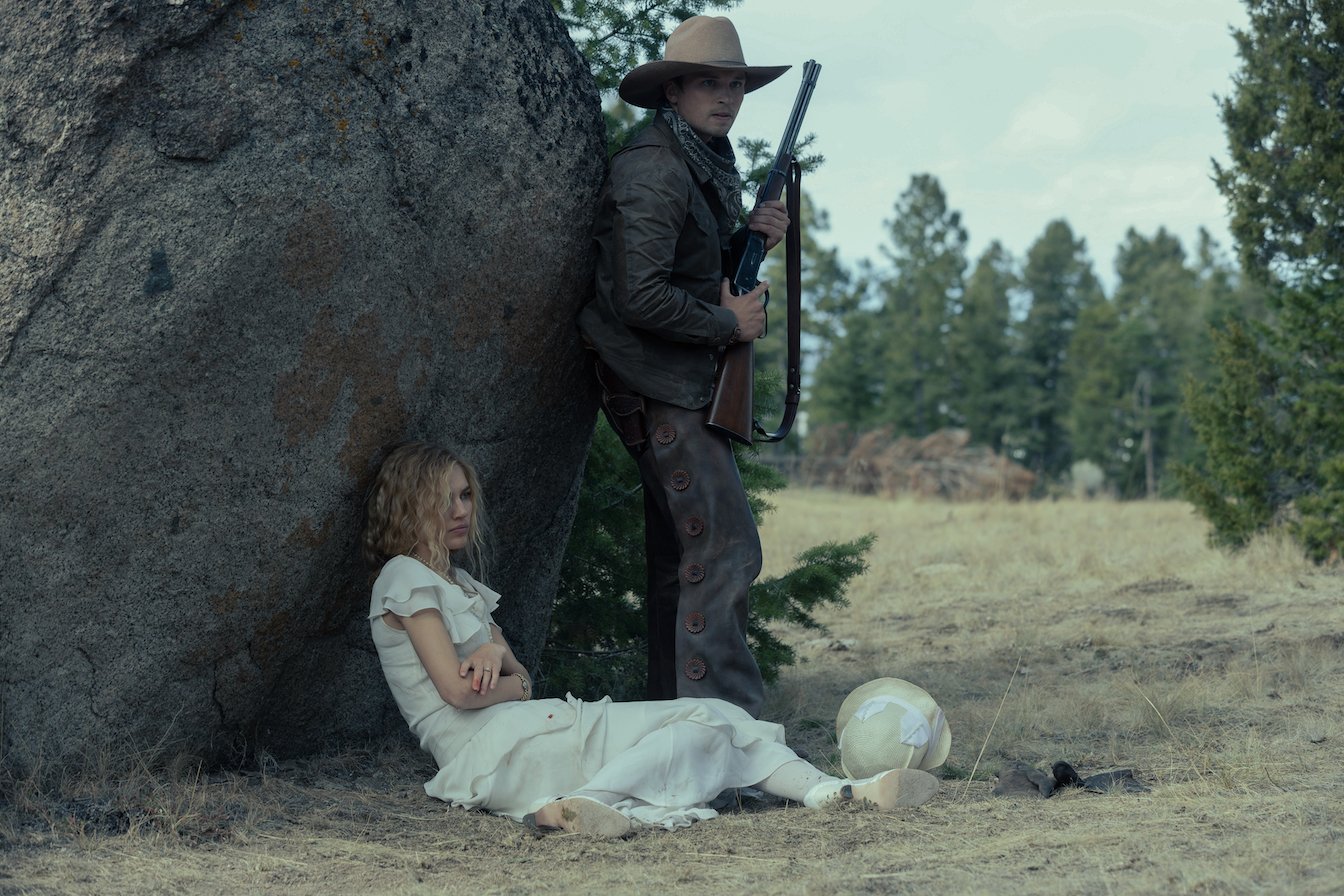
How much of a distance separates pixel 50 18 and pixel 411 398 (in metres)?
1.62

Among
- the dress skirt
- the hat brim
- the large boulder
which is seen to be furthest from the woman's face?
the hat brim

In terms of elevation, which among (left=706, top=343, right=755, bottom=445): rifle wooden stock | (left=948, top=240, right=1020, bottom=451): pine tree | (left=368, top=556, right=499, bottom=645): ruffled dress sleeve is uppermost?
(left=948, top=240, right=1020, bottom=451): pine tree

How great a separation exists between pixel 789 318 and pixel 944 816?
2.21 m

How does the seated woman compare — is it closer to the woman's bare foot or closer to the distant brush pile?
the woman's bare foot

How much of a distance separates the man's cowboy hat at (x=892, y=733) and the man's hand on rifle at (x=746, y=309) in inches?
54.8

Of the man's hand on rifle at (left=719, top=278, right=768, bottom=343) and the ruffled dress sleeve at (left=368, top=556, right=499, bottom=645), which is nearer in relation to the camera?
the ruffled dress sleeve at (left=368, top=556, right=499, bottom=645)

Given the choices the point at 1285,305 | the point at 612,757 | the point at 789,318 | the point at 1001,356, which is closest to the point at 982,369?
the point at 1001,356

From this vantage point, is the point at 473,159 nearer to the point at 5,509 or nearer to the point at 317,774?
the point at 5,509

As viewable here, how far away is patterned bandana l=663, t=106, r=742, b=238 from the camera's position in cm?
482

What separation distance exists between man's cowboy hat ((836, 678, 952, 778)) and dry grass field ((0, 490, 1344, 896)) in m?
0.17

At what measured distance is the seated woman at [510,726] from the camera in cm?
411

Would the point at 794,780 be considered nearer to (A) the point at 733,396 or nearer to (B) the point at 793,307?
(A) the point at 733,396

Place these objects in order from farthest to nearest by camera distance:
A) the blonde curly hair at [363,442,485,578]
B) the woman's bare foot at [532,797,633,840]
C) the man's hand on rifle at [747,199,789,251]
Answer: the man's hand on rifle at [747,199,789,251]
the blonde curly hair at [363,442,485,578]
the woman's bare foot at [532,797,633,840]

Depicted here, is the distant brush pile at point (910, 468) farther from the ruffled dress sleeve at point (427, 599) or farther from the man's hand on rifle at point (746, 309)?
the ruffled dress sleeve at point (427, 599)
